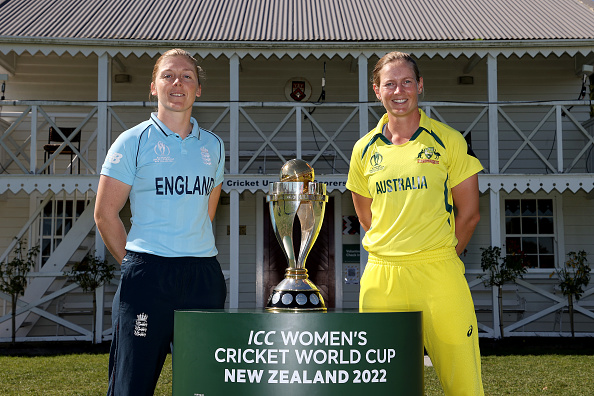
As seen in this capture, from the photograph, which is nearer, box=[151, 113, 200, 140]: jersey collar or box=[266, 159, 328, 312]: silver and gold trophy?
box=[266, 159, 328, 312]: silver and gold trophy

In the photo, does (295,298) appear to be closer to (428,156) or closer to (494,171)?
(428,156)

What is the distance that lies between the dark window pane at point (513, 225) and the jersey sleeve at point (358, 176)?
989cm

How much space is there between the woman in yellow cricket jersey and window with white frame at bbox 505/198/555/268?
32.4 feet

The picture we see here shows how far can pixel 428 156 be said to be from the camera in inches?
106

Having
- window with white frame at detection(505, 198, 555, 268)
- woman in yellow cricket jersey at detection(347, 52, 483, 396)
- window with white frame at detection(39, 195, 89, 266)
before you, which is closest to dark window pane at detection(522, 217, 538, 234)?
window with white frame at detection(505, 198, 555, 268)

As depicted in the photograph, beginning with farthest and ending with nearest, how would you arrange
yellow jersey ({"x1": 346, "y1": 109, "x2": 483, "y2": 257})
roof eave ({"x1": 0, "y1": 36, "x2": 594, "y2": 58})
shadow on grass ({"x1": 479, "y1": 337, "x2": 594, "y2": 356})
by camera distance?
roof eave ({"x1": 0, "y1": 36, "x2": 594, "y2": 58}) < shadow on grass ({"x1": 479, "y1": 337, "x2": 594, "y2": 356}) < yellow jersey ({"x1": 346, "y1": 109, "x2": 483, "y2": 257})

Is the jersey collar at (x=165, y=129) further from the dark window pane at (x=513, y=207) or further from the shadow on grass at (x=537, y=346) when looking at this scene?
the dark window pane at (x=513, y=207)

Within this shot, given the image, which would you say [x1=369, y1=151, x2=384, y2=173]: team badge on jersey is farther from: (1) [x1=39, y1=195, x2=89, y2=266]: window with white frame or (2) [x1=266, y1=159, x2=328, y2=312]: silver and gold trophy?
(1) [x1=39, y1=195, x2=89, y2=266]: window with white frame

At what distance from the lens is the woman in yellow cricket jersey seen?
2.58 metres

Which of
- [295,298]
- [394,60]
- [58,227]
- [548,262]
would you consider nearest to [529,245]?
[548,262]

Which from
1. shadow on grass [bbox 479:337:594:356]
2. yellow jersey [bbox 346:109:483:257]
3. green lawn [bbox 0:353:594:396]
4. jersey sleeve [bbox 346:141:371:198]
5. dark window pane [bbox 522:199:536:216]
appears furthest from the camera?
dark window pane [bbox 522:199:536:216]

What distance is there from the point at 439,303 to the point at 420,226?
314 mm

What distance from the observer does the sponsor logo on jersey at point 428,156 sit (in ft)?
8.82

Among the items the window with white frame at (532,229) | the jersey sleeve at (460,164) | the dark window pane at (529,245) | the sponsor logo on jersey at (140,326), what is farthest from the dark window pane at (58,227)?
the jersey sleeve at (460,164)
